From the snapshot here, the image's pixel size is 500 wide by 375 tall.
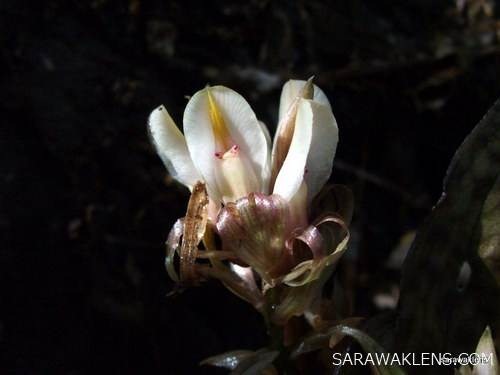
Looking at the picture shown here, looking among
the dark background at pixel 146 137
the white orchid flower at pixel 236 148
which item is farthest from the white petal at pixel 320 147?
the dark background at pixel 146 137

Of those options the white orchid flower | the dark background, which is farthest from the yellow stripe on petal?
the dark background

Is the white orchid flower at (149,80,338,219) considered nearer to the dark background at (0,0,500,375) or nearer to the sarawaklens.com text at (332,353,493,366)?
the sarawaklens.com text at (332,353,493,366)

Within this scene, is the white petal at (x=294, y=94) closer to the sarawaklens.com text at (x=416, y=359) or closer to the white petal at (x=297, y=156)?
the white petal at (x=297, y=156)

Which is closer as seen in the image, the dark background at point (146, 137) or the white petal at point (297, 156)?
the white petal at point (297, 156)

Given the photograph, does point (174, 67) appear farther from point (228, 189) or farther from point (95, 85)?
point (228, 189)

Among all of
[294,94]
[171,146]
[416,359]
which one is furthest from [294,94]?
[416,359]

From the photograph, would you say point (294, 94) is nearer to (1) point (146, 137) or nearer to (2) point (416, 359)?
(2) point (416, 359)

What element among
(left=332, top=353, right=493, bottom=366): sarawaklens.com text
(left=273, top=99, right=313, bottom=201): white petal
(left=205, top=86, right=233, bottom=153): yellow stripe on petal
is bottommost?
(left=332, top=353, right=493, bottom=366): sarawaklens.com text

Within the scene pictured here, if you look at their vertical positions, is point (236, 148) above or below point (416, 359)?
above
